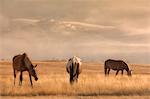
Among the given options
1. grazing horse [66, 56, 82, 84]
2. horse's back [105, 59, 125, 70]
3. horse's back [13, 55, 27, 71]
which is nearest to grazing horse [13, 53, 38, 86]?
horse's back [13, 55, 27, 71]

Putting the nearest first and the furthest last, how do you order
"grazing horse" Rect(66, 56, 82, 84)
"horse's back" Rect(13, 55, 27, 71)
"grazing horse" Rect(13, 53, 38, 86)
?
1. "grazing horse" Rect(13, 53, 38, 86)
2. "horse's back" Rect(13, 55, 27, 71)
3. "grazing horse" Rect(66, 56, 82, 84)

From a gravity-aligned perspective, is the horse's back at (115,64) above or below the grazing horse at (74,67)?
below

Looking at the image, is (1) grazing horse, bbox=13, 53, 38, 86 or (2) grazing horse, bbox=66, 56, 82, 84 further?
(2) grazing horse, bbox=66, 56, 82, 84

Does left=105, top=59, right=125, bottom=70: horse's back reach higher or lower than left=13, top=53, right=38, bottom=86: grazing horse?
lower

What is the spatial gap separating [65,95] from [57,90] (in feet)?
3.87

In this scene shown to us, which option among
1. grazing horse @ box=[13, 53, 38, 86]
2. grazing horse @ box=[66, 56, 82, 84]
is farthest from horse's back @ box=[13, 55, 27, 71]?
grazing horse @ box=[66, 56, 82, 84]

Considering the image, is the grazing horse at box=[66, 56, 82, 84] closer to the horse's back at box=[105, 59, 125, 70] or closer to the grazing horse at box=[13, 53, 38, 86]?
the grazing horse at box=[13, 53, 38, 86]

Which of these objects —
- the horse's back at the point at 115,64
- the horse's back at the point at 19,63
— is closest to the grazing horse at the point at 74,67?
the horse's back at the point at 19,63

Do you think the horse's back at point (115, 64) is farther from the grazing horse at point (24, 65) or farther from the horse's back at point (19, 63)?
the grazing horse at point (24, 65)

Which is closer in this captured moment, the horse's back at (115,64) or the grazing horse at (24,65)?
the grazing horse at (24,65)

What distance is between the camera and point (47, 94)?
17.4 metres

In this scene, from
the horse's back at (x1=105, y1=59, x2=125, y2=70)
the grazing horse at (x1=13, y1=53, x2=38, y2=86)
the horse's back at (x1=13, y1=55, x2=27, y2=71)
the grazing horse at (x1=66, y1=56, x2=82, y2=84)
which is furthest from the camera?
the horse's back at (x1=105, y1=59, x2=125, y2=70)

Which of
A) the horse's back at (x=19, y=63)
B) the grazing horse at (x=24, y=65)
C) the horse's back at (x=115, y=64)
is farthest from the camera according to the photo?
the horse's back at (x=115, y=64)

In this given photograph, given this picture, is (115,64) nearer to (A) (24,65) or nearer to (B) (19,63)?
(B) (19,63)
